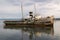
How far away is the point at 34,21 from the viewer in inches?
963

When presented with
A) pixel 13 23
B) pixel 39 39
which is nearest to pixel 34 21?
pixel 13 23

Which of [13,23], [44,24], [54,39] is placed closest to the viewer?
[54,39]

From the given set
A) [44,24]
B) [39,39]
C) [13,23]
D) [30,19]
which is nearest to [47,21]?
[44,24]

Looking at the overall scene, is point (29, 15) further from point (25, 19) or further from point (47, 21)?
point (47, 21)

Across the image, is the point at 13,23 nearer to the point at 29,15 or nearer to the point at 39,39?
the point at 29,15

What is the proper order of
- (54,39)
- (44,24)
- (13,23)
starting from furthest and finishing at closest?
(13,23), (44,24), (54,39)

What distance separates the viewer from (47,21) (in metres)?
23.7

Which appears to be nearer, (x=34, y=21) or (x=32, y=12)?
(x=34, y=21)

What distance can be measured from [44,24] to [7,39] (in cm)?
1224

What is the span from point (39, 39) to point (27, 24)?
13026 mm

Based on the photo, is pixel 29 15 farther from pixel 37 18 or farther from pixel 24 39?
pixel 24 39

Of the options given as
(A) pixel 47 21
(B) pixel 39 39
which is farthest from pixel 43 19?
(B) pixel 39 39

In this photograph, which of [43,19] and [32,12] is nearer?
[43,19]

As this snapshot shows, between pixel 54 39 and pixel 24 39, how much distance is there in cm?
172
